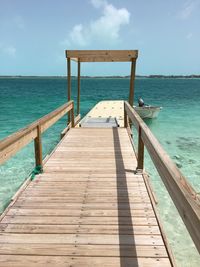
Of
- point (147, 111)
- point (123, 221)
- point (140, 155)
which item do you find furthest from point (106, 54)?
point (147, 111)

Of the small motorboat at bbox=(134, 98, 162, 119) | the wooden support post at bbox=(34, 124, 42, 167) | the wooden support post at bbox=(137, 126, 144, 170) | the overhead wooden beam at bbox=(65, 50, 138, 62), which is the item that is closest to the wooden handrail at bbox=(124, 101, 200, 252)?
the wooden support post at bbox=(137, 126, 144, 170)

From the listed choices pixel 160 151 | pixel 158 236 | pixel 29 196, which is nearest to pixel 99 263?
pixel 158 236

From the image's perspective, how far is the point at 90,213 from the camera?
364cm

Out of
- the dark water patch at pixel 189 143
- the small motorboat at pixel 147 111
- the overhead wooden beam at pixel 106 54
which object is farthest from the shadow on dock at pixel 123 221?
the small motorboat at pixel 147 111

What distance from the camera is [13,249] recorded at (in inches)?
113

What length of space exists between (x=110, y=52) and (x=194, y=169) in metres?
4.73

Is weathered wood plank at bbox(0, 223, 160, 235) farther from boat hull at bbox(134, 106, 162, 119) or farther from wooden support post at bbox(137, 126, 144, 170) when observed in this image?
boat hull at bbox(134, 106, 162, 119)

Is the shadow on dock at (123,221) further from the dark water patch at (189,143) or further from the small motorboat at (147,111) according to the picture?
the small motorboat at (147,111)

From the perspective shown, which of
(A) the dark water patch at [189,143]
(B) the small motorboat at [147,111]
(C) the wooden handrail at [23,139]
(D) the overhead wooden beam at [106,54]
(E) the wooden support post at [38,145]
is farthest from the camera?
(B) the small motorboat at [147,111]

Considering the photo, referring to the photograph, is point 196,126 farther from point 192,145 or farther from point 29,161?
point 29,161

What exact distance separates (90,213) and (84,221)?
227 mm

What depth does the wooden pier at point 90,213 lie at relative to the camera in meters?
2.67

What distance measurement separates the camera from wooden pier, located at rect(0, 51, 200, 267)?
8.75ft

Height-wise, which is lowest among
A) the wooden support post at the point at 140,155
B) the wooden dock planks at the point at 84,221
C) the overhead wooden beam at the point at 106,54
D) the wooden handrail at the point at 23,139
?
the wooden dock planks at the point at 84,221
